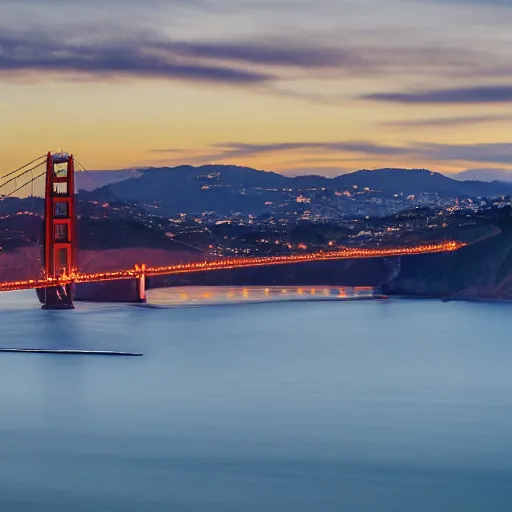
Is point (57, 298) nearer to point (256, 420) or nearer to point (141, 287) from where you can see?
point (141, 287)

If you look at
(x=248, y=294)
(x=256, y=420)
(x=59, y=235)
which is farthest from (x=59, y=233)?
(x=256, y=420)

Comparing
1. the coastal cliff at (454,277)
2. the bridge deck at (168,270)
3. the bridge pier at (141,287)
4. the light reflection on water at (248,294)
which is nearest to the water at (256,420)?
the bridge deck at (168,270)

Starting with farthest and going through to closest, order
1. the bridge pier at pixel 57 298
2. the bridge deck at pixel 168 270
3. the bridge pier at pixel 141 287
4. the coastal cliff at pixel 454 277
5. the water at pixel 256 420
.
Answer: the coastal cliff at pixel 454 277
the bridge pier at pixel 141 287
the bridge pier at pixel 57 298
the bridge deck at pixel 168 270
the water at pixel 256 420

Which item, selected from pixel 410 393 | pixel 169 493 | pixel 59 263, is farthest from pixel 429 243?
pixel 169 493

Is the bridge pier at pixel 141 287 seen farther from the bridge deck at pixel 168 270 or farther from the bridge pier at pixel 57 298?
the bridge pier at pixel 57 298

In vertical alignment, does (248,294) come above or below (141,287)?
below
